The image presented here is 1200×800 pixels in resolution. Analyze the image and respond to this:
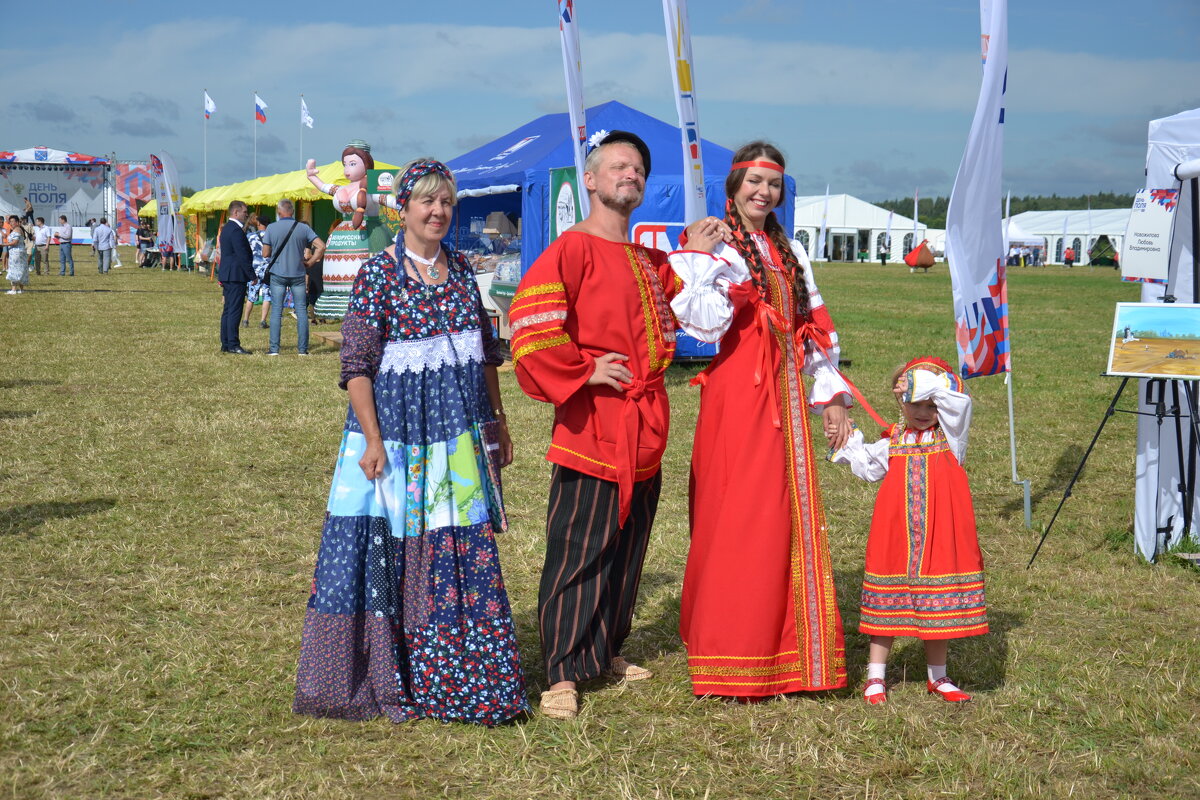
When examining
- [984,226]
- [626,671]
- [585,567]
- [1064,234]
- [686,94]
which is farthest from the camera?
[1064,234]

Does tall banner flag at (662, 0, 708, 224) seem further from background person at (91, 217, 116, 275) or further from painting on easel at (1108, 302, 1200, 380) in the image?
background person at (91, 217, 116, 275)

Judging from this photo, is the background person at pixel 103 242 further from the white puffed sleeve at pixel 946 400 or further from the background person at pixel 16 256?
the white puffed sleeve at pixel 946 400

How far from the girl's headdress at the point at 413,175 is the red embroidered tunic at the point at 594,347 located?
0.42m

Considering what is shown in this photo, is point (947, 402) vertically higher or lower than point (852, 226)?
lower

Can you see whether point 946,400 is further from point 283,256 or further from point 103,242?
point 103,242

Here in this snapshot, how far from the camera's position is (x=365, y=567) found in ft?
10.7

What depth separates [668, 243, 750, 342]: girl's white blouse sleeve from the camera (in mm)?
3348

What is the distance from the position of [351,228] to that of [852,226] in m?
57.3

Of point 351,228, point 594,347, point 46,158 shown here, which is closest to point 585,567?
point 594,347

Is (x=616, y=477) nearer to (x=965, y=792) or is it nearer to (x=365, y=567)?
(x=365, y=567)

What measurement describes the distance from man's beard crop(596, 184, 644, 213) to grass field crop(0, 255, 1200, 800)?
5.44ft

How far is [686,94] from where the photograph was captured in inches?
295

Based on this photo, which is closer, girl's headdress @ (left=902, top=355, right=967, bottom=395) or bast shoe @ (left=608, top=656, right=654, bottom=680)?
girl's headdress @ (left=902, top=355, right=967, bottom=395)

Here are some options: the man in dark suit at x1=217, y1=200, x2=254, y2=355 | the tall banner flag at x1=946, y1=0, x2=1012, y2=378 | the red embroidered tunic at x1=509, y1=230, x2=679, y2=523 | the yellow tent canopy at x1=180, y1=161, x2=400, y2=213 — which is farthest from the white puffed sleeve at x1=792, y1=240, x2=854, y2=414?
the yellow tent canopy at x1=180, y1=161, x2=400, y2=213
